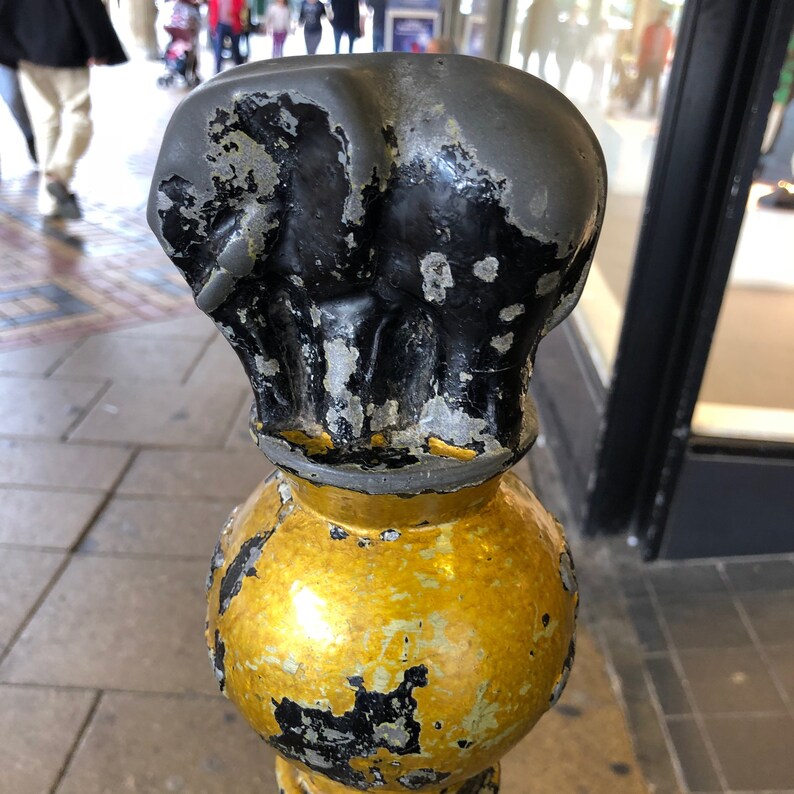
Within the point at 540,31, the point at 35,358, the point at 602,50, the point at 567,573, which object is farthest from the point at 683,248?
the point at 35,358

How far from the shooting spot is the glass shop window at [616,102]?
2260mm

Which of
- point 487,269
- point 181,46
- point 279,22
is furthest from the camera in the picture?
point 279,22

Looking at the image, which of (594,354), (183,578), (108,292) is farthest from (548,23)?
(183,578)

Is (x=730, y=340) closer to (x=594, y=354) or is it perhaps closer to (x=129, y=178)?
(x=594, y=354)

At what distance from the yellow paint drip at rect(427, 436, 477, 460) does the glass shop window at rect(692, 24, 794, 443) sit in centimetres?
163

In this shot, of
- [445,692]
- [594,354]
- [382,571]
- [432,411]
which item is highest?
[432,411]

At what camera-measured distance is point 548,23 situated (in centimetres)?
371

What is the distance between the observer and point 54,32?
436 cm

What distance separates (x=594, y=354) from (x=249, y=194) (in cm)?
219

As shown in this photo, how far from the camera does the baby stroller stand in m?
11.5

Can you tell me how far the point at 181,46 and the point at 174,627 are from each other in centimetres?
1163

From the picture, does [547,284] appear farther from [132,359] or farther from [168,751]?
[132,359]

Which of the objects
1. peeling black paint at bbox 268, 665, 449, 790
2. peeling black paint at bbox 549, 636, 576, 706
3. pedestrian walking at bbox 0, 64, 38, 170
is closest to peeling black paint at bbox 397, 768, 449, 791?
peeling black paint at bbox 268, 665, 449, 790

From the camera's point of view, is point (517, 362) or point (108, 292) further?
point (108, 292)
